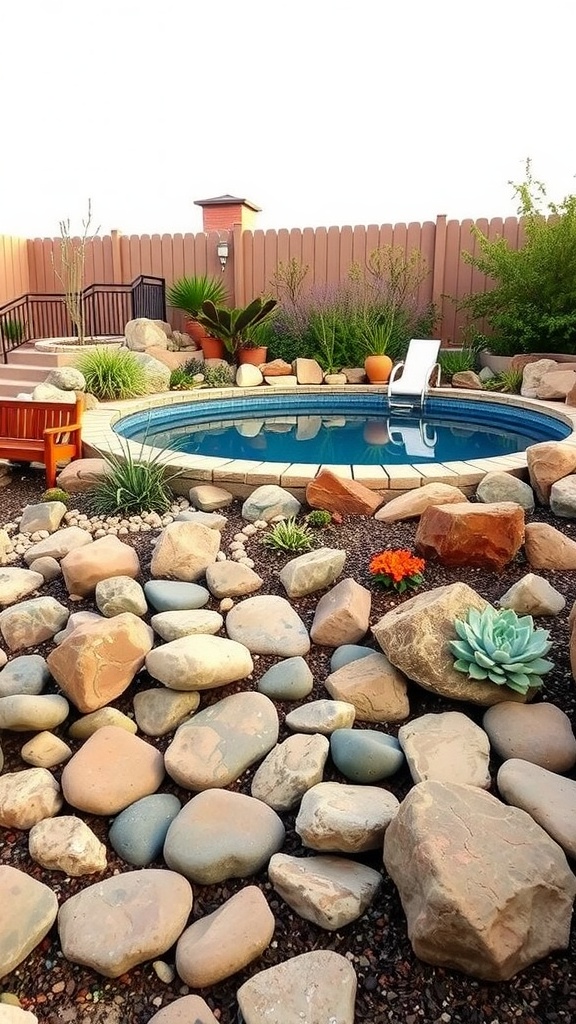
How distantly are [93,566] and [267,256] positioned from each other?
29.7 feet

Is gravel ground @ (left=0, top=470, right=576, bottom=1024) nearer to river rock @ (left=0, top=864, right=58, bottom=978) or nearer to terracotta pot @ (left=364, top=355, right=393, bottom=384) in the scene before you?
river rock @ (left=0, top=864, right=58, bottom=978)

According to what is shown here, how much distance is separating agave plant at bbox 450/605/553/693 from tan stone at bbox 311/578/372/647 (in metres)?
0.45

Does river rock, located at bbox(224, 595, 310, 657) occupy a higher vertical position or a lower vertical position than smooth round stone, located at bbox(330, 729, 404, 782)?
higher

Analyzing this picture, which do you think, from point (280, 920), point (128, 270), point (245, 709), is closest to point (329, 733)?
point (245, 709)

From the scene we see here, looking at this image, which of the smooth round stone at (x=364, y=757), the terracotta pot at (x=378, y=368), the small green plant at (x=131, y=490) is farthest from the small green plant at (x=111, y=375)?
the smooth round stone at (x=364, y=757)

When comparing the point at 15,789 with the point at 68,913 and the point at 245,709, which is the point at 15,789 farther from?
the point at 245,709

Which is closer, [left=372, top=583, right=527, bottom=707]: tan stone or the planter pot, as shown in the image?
[left=372, top=583, right=527, bottom=707]: tan stone

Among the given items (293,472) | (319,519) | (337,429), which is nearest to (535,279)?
(337,429)

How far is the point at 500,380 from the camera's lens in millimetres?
8539

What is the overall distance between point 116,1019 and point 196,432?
573cm

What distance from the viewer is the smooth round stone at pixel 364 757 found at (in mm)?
2021

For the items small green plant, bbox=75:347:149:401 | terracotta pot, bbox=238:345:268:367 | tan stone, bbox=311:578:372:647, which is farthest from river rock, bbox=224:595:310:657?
terracotta pot, bbox=238:345:268:367

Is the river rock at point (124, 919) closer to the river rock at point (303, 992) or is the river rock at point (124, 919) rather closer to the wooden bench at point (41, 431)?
the river rock at point (303, 992)

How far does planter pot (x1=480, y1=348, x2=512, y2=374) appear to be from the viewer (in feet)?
28.3
